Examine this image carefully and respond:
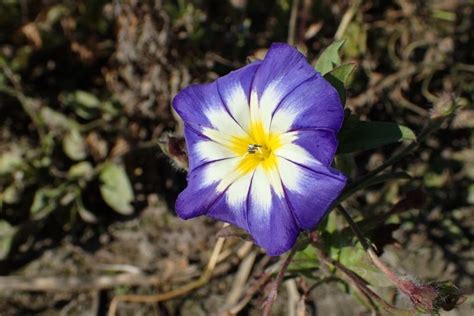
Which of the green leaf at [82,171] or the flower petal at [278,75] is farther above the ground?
the flower petal at [278,75]

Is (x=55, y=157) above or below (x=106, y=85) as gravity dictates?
below

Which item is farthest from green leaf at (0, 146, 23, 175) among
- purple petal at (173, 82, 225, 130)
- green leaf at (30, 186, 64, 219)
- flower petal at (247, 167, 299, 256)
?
flower petal at (247, 167, 299, 256)

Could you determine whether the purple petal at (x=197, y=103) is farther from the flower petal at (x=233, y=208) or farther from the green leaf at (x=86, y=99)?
the green leaf at (x=86, y=99)

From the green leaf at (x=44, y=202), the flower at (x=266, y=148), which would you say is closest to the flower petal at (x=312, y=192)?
the flower at (x=266, y=148)

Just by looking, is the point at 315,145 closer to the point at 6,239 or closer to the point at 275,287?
the point at 275,287

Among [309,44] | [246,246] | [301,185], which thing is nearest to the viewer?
[301,185]

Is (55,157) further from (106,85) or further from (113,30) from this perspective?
(113,30)

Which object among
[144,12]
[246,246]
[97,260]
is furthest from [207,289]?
[144,12]

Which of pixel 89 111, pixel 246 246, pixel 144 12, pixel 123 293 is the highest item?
pixel 144 12
